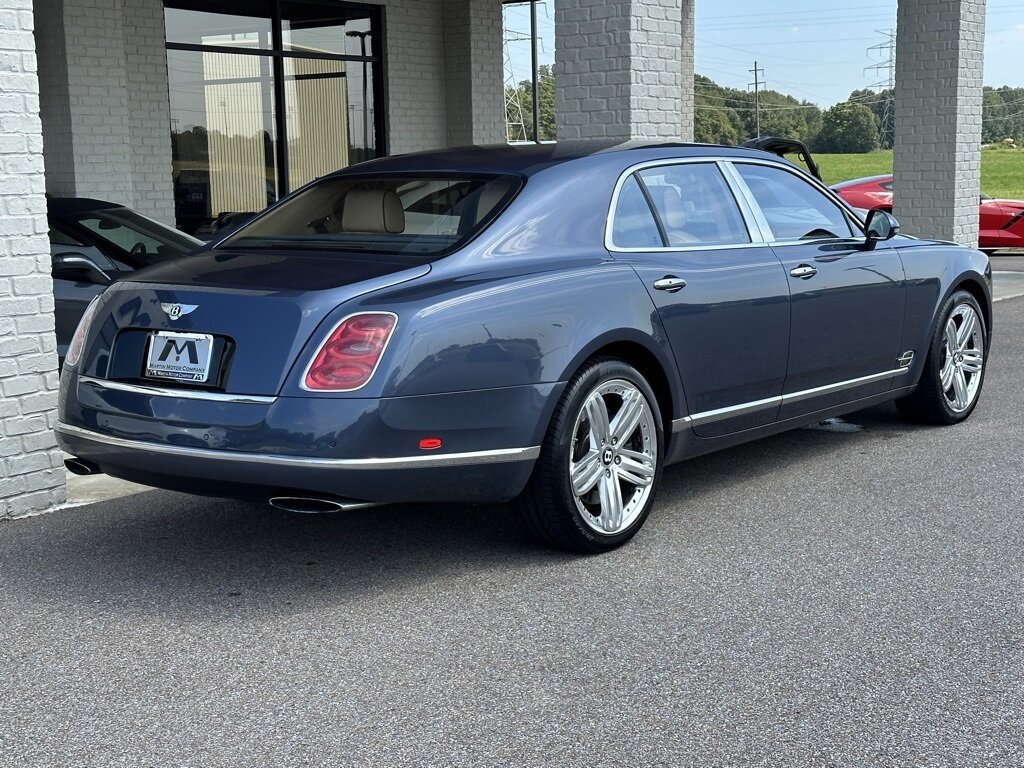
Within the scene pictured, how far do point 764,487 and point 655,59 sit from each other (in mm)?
4365

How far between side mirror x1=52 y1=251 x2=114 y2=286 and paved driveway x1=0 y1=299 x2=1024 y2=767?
1955 millimetres

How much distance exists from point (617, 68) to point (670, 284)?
446 cm

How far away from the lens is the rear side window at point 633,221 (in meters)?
5.17

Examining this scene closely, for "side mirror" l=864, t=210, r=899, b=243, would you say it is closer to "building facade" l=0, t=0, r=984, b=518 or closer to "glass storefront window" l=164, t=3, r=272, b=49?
"building facade" l=0, t=0, r=984, b=518

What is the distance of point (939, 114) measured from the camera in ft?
43.4

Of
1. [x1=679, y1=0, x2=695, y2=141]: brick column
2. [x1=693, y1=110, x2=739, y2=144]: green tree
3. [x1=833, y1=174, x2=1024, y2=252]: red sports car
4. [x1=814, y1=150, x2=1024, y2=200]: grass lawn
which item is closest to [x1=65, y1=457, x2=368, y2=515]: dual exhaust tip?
[x1=679, y1=0, x2=695, y2=141]: brick column

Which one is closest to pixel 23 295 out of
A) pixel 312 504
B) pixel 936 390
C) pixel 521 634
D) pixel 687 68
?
pixel 312 504

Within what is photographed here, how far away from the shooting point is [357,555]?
16.3 ft

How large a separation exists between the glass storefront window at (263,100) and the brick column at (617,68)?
19.5 feet

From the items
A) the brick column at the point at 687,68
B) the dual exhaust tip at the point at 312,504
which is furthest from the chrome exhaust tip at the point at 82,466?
the brick column at the point at 687,68

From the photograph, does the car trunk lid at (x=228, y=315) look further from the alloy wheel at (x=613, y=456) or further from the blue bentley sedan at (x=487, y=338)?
the alloy wheel at (x=613, y=456)

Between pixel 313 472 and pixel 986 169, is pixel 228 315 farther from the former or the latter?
pixel 986 169

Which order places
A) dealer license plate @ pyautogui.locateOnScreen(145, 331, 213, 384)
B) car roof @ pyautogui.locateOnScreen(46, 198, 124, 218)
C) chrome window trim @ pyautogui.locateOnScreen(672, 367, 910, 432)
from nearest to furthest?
dealer license plate @ pyautogui.locateOnScreen(145, 331, 213, 384) → chrome window trim @ pyautogui.locateOnScreen(672, 367, 910, 432) → car roof @ pyautogui.locateOnScreen(46, 198, 124, 218)

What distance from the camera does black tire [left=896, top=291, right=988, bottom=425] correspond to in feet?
23.0
